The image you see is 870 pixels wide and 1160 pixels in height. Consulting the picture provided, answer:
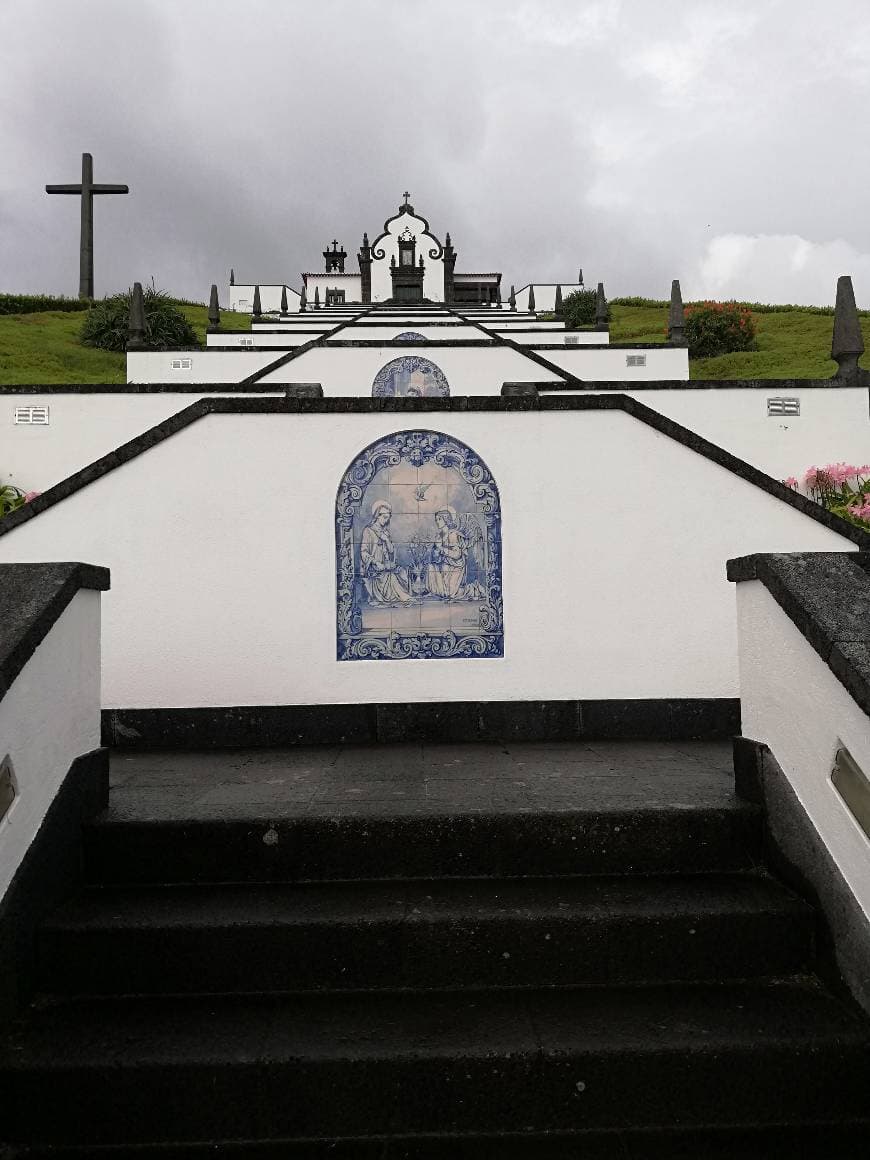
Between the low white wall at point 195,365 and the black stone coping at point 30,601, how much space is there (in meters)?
14.3

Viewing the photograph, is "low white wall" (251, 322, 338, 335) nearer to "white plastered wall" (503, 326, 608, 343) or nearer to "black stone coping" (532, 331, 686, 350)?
"white plastered wall" (503, 326, 608, 343)

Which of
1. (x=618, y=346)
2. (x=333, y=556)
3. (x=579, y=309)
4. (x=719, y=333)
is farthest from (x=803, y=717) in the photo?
(x=579, y=309)

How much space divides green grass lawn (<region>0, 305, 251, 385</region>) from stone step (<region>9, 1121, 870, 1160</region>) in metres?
22.4

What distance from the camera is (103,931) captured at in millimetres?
2660

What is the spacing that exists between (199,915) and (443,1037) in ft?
3.30

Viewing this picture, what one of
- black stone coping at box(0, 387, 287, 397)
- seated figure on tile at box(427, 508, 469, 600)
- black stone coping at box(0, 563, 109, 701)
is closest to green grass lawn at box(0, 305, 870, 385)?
black stone coping at box(0, 387, 287, 397)

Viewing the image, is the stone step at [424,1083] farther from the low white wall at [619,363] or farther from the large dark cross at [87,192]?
the large dark cross at [87,192]

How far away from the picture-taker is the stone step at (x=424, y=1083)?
225 centimetres

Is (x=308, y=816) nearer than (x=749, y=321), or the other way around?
(x=308, y=816)

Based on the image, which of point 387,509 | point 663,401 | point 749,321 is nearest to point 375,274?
point 749,321

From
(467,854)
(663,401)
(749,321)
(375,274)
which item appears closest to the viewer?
(467,854)

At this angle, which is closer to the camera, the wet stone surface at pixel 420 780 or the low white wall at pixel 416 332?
the wet stone surface at pixel 420 780

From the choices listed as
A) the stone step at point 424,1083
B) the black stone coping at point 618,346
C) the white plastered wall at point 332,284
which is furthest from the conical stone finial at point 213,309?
the white plastered wall at point 332,284

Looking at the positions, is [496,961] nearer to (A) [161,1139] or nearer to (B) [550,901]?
(B) [550,901]
